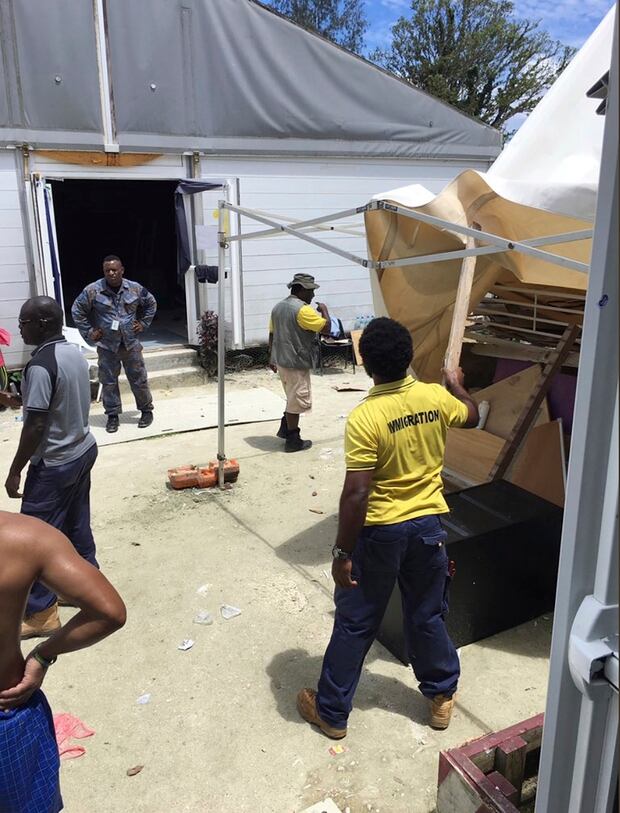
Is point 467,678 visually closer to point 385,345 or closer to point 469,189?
point 385,345

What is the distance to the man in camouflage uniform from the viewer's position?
743 cm

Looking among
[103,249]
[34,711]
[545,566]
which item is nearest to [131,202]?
[103,249]

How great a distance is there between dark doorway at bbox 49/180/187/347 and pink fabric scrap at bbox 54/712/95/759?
1204 cm

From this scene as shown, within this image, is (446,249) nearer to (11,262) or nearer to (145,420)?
(145,420)

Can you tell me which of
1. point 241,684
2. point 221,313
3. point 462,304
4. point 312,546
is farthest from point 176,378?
point 241,684

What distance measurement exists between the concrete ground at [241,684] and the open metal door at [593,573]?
70.6 inches

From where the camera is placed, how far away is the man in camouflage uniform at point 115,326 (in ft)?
24.4

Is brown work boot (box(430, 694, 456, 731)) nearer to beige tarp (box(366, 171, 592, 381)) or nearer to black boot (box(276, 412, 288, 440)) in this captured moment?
beige tarp (box(366, 171, 592, 381))

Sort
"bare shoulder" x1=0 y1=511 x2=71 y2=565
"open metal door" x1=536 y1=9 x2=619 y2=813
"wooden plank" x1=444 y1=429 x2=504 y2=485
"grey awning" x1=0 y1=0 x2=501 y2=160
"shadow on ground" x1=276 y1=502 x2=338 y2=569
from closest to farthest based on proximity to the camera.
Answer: "open metal door" x1=536 y1=9 x2=619 y2=813, "bare shoulder" x1=0 y1=511 x2=71 y2=565, "shadow on ground" x1=276 y1=502 x2=338 y2=569, "wooden plank" x1=444 y1=429 x2=504 y2=485, "grey awning" x1=0 y1=0 x2=501 y2=160

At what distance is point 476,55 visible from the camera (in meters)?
22.6

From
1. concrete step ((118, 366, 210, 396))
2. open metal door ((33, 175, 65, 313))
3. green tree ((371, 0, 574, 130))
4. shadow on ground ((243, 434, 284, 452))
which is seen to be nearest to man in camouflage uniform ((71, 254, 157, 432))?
open metal door ((33, 175, 65, 313))

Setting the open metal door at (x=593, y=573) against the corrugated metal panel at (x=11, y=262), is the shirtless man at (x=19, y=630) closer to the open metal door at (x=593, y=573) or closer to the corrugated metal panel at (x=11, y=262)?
the open metal door at (x=593, y=573)

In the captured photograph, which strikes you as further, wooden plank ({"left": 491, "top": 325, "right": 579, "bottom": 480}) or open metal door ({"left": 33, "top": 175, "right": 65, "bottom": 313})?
open metal door ({"left": 33, "top": 175, "right": 65, "bottom": 313})

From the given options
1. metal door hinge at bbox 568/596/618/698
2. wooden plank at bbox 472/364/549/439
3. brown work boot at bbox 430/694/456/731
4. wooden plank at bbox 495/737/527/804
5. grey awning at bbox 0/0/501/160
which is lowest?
brown work boot at bbox 430/694/456/731
